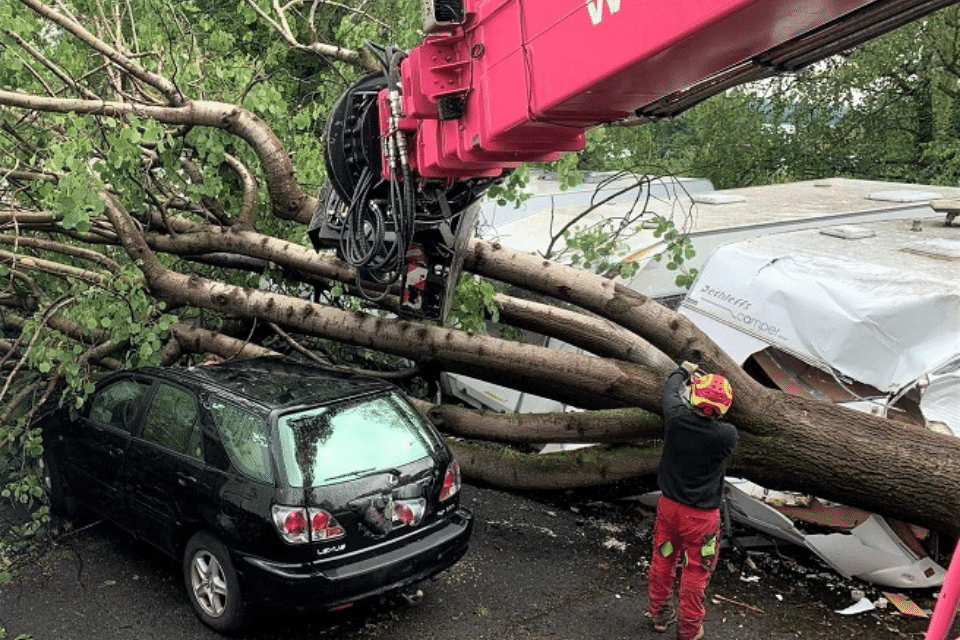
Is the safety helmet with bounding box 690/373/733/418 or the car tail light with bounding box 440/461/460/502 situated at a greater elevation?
the safety helmet with bounding box 690/373/733/418

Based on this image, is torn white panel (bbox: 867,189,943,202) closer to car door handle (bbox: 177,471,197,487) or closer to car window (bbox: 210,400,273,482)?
car window (bbox: 210,400,273,482)

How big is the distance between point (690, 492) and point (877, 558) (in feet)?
5.93

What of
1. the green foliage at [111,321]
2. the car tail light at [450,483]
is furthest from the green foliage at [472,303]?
the green foliage at [111,321]

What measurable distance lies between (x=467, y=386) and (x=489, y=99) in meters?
5.83

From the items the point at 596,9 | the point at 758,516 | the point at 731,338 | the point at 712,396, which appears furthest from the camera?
the point at 731,338

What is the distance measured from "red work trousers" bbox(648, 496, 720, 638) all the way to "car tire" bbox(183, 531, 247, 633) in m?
2.47

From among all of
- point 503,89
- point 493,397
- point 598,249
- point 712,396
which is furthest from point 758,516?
point 503,89


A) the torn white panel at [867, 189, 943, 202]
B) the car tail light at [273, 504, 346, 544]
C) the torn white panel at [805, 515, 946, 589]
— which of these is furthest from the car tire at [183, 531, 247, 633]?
the torn white panel at [867, 189, 943, 202]

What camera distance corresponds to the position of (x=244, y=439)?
527 centimetres

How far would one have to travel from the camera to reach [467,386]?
9375 mm

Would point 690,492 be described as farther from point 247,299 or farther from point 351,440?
point 247,299

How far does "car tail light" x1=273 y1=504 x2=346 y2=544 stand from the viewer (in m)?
4.93

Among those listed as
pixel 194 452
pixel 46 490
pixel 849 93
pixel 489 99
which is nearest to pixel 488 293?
pixel 194 452

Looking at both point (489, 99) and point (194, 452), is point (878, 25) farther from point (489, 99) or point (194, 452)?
point (194, 452)
